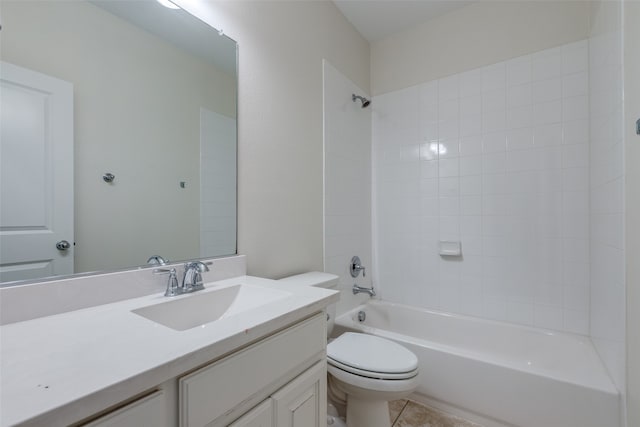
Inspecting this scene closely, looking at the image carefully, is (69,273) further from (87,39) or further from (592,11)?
(592,11)

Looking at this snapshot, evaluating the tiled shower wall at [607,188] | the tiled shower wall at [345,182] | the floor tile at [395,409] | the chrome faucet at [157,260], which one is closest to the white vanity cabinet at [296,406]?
the chrome faucet at [157,260]

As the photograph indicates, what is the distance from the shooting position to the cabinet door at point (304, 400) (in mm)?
755

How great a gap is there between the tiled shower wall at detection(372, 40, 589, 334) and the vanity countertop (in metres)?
1.61

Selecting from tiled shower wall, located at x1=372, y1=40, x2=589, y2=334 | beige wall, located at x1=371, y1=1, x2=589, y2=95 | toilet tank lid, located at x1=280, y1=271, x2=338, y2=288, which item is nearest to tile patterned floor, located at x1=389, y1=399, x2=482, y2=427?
tiled shower wall, located at x1=372, y1=40, x2=589, y2=334

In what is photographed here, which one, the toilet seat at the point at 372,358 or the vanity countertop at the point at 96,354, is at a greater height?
the vanity countertop at the point at 96,354

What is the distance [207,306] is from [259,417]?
415 millimetres

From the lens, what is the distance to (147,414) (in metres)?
0.48

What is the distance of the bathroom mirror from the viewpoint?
743mm

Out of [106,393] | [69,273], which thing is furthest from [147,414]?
[69,273]

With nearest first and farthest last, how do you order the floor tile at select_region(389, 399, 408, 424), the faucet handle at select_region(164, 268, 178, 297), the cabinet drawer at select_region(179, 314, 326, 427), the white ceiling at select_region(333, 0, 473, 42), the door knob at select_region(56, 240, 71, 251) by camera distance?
the cabinet drawer at select_region(179, 314, 326, 427), the door knob at select_region(56, 240, 71, 251), the faucet handle at select_region(164, 268, 178, 297), the floor tile at select_region(389, 399, 408, 424), the white ceiling at select_region(333, 0, 473, 42)

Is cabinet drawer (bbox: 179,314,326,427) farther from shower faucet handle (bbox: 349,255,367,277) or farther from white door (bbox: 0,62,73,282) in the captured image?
shower faucet handle (bbox: 349,255,367,277)

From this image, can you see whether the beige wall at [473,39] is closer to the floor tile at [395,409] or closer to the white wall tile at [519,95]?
the white wall tile at [519,95]

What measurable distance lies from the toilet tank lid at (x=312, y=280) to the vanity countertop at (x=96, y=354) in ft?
1.96

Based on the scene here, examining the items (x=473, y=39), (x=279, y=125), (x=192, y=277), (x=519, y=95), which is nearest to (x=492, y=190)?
(x=519, y=95)
